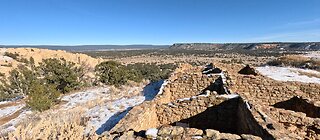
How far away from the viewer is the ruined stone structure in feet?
15.4

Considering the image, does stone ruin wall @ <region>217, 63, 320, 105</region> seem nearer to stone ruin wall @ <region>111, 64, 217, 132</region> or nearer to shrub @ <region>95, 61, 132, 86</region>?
stone ruin wall @ <region>111, 64, 217, 132</region>

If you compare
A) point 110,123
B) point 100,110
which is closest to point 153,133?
point 110,123

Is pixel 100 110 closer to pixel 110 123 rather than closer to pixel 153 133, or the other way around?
pixel 110 123

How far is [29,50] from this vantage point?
72.2m

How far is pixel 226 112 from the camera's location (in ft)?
24.3

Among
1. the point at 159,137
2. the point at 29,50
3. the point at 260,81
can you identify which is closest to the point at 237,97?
the point at 260,81

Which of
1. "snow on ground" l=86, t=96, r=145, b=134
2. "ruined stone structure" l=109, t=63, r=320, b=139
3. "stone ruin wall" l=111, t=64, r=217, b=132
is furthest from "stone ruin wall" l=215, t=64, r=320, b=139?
"snow on ground" l=86, t=96, r=145, b=134

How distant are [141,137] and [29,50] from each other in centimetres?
7725

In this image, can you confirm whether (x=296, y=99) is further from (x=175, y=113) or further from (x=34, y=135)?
(x=34, y=135)

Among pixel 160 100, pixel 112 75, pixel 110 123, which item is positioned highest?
pixel 160 100

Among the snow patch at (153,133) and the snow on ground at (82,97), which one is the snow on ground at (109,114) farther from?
the snow patch at (153,133)

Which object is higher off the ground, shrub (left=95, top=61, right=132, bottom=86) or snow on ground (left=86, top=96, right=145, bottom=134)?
snow on ground (left=86, top=96, right=145, bottom=134)

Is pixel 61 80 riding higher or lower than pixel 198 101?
lower

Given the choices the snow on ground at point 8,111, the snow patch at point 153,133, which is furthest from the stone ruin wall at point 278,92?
the snow on ground at point 8,111
